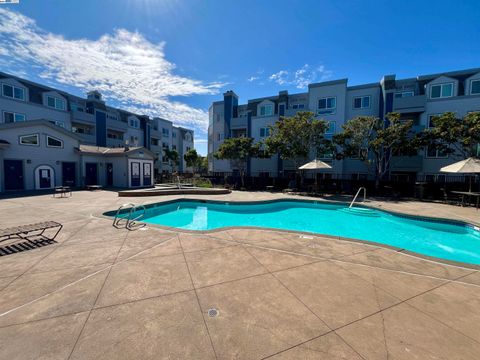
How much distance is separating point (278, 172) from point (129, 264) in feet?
80.5

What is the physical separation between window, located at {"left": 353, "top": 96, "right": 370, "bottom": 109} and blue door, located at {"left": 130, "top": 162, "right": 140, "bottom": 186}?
80.5ft

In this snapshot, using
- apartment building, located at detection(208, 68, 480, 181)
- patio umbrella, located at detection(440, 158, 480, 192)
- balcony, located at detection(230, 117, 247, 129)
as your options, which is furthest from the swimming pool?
balcony, located at detection(230, 117, 247, 129)

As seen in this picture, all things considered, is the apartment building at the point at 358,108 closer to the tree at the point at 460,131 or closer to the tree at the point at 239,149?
the tree at the point at 460,131

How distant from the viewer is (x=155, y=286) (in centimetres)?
354

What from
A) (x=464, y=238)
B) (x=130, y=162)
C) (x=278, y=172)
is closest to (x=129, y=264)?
(x=464, y=238)

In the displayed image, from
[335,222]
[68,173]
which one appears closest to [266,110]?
[335,222]

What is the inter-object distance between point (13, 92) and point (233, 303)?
3135 centimetres

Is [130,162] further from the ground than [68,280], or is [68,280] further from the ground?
[130,162]

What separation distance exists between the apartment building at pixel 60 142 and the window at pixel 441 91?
95.5ft

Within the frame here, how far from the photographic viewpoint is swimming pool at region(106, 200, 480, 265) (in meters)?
7.86

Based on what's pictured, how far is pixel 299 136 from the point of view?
19328 mm

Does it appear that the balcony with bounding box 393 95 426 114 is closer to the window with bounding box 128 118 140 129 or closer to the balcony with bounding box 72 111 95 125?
the balcony with bounding box 72 111 95 125

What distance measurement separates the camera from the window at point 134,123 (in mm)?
35728

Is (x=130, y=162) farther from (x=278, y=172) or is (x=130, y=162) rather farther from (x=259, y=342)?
(x=259, y=342)
